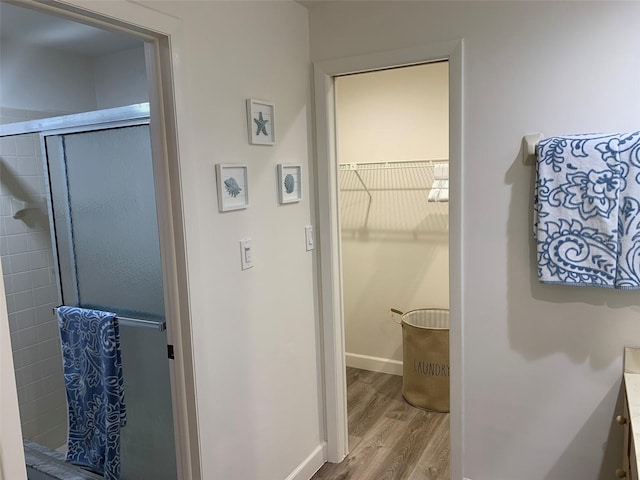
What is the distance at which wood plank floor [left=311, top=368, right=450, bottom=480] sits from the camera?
2453 millimetres

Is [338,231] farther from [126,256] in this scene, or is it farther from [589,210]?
[589,210]

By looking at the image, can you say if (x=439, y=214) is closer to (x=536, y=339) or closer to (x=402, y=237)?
(x=402, y=237)

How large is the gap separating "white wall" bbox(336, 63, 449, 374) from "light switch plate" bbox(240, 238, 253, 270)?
5.12 ft

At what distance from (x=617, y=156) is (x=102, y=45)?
8.62ft

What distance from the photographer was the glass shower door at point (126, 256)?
1944 mm

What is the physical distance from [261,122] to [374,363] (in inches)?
89.9

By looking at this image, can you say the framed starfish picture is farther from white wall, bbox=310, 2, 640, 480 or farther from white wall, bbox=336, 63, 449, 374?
white wall, bbox=336, 63, 449, 374

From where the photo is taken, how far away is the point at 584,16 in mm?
1755

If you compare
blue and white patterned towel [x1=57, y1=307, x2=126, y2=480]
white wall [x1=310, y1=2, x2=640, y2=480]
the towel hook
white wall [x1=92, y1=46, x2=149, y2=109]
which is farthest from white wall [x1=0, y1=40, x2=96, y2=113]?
the towel hook

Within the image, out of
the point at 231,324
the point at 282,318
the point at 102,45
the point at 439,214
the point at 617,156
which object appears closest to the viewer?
the point at 617,156

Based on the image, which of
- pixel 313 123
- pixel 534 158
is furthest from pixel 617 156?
pixel 313 123

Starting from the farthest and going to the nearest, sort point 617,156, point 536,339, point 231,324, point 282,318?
point 282,318
point 536,339
point 231,324
point 617,156

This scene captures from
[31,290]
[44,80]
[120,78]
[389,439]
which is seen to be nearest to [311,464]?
[389,439]

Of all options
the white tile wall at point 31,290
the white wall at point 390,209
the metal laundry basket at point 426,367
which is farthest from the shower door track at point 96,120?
the metal laundry basket at point 426,367
